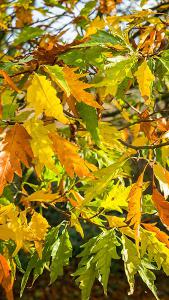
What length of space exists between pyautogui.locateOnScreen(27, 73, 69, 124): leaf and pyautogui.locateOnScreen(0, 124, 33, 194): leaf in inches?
3.6

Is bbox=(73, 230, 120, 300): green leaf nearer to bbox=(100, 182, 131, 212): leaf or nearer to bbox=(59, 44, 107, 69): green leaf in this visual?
bbox=(100, 182, 131, 212): leaf

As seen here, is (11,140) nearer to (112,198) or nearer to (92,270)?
(112,198)

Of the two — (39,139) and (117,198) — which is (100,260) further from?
(39,139)

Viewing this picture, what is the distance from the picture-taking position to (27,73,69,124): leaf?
96 cm

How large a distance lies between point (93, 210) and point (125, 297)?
156 inches

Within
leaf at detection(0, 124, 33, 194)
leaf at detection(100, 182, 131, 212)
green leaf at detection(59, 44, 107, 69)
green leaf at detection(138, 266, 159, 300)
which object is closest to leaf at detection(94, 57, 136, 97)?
green leaf at detection(59, 44, 107, 69)

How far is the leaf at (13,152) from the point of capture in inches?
39.9

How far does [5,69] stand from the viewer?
1066 mm

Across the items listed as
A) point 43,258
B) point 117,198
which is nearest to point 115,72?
point 117,198

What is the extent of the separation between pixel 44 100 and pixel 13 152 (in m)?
0.14

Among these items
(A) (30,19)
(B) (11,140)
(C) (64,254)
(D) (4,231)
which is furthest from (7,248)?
(A) (30,19)

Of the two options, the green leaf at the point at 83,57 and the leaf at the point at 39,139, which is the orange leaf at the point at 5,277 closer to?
the leaf at the point at 39,139

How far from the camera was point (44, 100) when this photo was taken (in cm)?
97

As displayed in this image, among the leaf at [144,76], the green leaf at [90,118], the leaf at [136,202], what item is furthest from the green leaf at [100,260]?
the leaf at [144,76]
